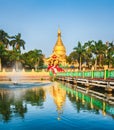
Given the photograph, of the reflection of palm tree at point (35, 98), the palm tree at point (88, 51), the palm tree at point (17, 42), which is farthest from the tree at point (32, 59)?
the reflection of palm tree at point (35, 98)

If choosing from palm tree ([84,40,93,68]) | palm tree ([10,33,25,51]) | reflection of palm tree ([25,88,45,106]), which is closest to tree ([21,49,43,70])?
palm tree ([10,33,25,51])

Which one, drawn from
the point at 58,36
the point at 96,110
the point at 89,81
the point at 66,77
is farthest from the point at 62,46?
the point at 96,110

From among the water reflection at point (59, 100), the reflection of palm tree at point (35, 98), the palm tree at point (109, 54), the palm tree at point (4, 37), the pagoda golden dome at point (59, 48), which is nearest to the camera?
the water reflection at point (59, 100)

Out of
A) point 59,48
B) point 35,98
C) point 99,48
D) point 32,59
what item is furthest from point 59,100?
point 59,48

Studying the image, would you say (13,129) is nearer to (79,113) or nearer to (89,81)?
(79,113)

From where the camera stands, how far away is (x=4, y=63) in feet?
269

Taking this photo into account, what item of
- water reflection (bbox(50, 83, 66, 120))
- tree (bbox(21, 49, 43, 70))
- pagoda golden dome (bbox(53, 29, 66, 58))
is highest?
pagoda golden dome (bbox(53, 29, 66, 58))

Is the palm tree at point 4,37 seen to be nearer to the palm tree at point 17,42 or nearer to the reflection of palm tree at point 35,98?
the palm tree at point 17,42

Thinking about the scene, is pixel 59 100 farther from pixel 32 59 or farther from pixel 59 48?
pixel 59 48

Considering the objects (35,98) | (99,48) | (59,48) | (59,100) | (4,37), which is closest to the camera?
(59,100)

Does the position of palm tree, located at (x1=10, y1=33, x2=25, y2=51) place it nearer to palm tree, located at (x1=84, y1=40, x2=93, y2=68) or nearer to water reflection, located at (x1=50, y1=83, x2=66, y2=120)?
palm tree, located at (x1=84, y1=40, x2=93, y2=68)

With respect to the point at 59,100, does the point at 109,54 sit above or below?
above

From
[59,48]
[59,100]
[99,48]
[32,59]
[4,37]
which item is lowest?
[59,100]

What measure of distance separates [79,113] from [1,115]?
4264 mm
